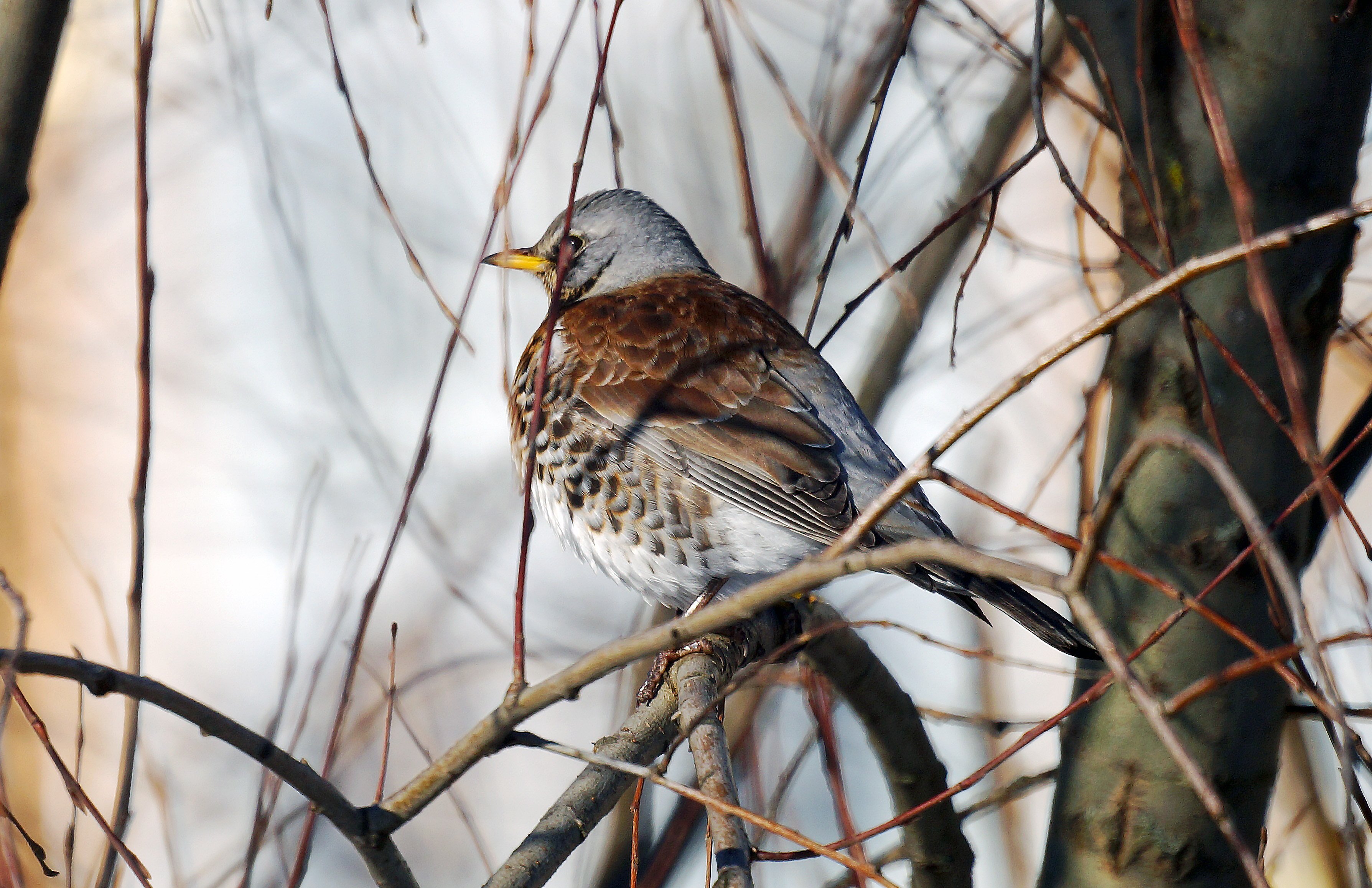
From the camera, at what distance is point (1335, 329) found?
2254 mm

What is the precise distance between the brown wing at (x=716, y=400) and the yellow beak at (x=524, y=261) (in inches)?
13.1

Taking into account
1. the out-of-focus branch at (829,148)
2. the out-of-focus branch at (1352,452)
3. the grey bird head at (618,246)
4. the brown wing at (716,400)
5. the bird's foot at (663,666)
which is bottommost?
the bird's foot at (663,666)

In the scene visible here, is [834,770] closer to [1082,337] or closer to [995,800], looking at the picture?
[995,800]

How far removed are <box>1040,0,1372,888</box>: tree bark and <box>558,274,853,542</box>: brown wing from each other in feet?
2.27

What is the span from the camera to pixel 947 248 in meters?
3.75

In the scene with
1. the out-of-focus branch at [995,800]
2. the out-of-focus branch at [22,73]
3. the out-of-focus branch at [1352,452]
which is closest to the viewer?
Answer: the out-of-focus branch at [22,73]

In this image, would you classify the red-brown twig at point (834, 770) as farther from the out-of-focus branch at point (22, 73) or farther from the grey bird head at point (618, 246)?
the out-of-focus branch at point (22, 73)

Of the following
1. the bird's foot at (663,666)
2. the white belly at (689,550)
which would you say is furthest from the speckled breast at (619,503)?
the bird's foot at (663,666)

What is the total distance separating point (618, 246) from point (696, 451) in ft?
3.85

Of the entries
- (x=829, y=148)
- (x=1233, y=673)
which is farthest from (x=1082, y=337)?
(x=829, y=148)

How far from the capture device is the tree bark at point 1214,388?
7.12ft

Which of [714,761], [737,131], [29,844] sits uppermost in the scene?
[737,131]

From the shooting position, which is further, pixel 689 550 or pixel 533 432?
pixel 689 550

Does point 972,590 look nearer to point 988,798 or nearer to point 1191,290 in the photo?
point 988,798
